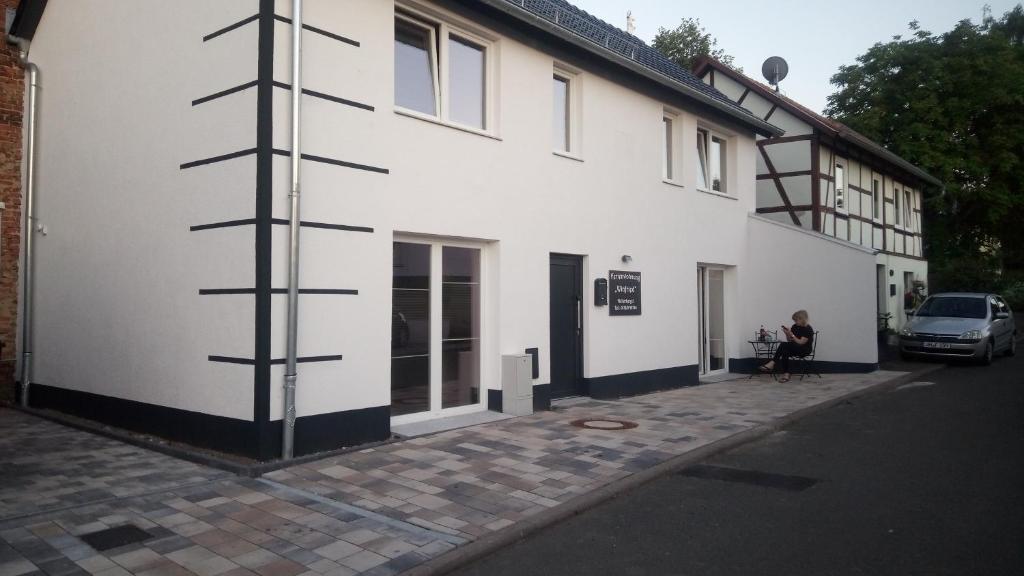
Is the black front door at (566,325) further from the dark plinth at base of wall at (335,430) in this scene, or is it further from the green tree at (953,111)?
the green tree at (953,111)

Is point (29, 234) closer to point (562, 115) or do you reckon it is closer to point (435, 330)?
point (435, 330)

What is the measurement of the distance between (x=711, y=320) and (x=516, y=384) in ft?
22.0

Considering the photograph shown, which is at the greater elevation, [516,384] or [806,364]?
[516,384]

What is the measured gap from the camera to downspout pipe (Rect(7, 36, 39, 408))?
31.4 feet

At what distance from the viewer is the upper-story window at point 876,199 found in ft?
68.5

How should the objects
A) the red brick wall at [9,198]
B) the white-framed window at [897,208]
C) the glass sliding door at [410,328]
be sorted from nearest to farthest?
the glass sliding door at [410,328], the red brick wall at [9,198], the white-framed window at [897,208]

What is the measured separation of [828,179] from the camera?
17828 mm

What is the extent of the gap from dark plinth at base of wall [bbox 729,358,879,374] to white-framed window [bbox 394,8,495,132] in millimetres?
8141

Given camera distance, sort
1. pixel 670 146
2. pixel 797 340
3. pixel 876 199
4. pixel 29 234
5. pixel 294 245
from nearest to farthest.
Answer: pixel 294 245 < pixel 29 234 < pixel 670 146 < pixel 797 340 < pixel 876 199

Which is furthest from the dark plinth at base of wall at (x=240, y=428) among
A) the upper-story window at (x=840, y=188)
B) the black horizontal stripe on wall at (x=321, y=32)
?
the upper-story window at (x=840, y=188)

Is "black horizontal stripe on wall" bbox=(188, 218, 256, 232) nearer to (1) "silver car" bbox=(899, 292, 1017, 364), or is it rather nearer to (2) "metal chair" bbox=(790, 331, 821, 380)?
(2) "metal chair" bbox=(790, 331, 821, 380)

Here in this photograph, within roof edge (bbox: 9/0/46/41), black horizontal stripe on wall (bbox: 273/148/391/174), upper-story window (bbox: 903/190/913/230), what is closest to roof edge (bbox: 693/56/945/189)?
upper-story window (bbox: 903/190/913/230)

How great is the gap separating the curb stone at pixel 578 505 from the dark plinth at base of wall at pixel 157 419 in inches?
109

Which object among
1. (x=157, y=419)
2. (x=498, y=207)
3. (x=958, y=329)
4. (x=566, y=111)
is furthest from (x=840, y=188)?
(x=157, y=419)
